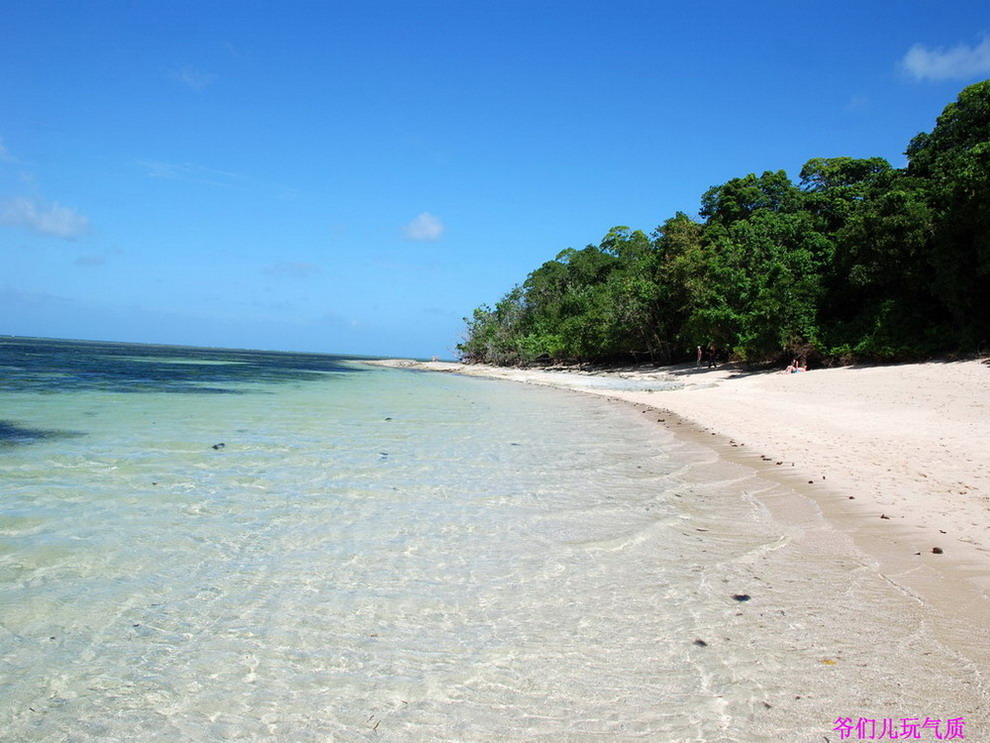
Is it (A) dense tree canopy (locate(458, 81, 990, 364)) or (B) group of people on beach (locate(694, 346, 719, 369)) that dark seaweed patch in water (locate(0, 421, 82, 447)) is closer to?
(A) dense tree canopy (locate(458, 81, 990, 364))

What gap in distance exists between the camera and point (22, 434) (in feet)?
33.7

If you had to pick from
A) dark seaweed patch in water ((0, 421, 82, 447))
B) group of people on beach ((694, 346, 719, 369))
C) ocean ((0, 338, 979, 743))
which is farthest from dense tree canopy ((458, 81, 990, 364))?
dark seaweed patch in water ((0, 421, 82, 447))

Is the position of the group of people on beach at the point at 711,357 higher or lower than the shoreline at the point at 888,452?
higher

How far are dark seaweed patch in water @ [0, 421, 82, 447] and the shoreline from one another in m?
11.3

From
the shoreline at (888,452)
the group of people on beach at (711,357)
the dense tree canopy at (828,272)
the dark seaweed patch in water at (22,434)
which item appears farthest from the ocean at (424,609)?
the group of people on beach at (711,357)

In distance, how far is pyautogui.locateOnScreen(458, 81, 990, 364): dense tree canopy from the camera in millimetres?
21156

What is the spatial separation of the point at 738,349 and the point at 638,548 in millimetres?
27429

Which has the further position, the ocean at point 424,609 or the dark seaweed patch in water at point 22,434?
the dark seaweed patch in water at point 22,434

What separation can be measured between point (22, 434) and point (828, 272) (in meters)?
30.7

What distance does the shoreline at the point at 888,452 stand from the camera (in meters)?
4.70

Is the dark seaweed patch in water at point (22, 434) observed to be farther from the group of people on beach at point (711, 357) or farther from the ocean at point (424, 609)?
the group of people on beach at point (711, 357)

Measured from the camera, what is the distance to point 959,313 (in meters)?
21.1

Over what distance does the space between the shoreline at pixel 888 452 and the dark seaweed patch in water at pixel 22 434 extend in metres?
11.3

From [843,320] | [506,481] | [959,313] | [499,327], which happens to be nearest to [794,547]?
[506,481]
